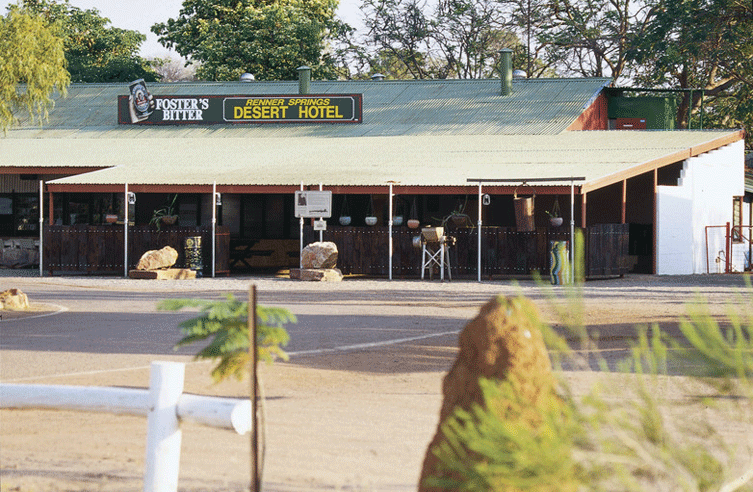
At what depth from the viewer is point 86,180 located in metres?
25.5

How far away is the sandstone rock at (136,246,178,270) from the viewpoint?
2378 cm

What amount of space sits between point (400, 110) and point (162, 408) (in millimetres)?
29454

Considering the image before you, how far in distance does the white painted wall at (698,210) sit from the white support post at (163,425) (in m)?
22.3

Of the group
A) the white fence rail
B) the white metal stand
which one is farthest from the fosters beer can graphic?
the white fence rail

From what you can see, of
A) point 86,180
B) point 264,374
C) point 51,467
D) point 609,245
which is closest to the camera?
point 51,467

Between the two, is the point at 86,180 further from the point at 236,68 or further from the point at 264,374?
the point at 236,68

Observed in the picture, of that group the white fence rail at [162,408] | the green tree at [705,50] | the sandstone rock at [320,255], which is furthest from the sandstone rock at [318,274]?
the white fence rail at [162,408]

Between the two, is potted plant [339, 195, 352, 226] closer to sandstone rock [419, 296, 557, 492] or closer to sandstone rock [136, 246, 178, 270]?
sandstone rock [136, 246, 178, 270]

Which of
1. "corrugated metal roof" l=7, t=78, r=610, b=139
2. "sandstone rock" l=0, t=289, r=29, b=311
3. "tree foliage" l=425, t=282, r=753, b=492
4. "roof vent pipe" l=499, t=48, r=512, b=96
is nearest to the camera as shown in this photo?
"tree foliage" l=425, t=282, r=753, b=492

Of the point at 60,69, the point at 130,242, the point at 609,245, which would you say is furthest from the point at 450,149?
the point at 60,69

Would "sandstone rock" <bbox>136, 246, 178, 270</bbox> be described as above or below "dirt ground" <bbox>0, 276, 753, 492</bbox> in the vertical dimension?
above

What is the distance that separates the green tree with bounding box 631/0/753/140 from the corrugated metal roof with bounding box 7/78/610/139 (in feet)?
19.9

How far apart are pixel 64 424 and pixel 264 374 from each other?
297cm

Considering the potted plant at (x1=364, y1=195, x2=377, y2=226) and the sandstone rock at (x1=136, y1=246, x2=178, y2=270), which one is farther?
the potted plant at (x1=364, y1=195, x2=377, y2=226)
